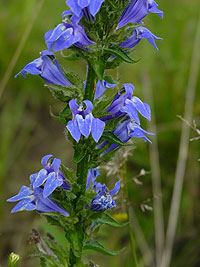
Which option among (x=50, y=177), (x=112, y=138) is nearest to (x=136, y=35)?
(x=112, y=138)

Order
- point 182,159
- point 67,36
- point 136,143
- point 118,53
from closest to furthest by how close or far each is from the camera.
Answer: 1. point 67,36
2. point 118,53
3. point 182,159
4. point 136,143

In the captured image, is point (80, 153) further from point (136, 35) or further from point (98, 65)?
point (136, 35)

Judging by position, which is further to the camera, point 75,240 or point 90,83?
point 75,240

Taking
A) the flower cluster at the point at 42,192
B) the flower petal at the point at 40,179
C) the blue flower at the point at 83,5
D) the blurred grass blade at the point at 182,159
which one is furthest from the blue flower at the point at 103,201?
the blurred grass blade at the point at 182,159

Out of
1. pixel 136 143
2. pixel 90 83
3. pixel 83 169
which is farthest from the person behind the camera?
pixel 136 143

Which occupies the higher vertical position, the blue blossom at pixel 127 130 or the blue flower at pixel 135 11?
the blue flower at pixel 135 11

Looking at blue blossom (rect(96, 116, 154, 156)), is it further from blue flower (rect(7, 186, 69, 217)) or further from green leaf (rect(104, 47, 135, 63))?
blue flower (rect(7, 186, 69, 217))

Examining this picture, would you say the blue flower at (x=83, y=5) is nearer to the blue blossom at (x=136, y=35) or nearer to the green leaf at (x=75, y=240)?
the blue blossom at (x=136, y=35)
